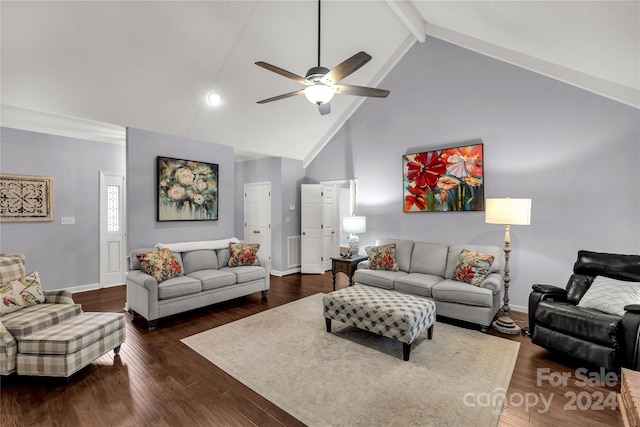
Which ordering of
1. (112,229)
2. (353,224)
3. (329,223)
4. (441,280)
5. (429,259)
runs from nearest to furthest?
(441,280), (429,259), (353,224), (112,229), (329,223)

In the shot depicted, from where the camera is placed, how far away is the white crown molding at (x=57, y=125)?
372 cm

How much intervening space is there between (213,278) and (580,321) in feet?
13.1

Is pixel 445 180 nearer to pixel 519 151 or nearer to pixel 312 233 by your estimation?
pixel 519 151

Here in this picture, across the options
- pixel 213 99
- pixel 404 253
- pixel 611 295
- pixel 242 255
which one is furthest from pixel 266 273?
pixel 611 295

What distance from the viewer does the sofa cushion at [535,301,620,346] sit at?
238 cm

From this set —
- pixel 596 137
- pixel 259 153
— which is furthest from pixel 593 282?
pixel 259 153

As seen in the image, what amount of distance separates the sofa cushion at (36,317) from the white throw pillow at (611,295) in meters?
4.79

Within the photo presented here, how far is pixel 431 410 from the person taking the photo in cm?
205

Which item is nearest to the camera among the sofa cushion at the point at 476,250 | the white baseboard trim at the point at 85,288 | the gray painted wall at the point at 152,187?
the sofa cushion at the point at 476,250

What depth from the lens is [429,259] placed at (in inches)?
168

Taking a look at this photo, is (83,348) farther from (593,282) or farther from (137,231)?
(593,282)

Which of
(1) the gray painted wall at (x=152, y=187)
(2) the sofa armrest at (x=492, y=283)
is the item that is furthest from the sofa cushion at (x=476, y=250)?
(1) the gray painted wall at (x=152, y=187)

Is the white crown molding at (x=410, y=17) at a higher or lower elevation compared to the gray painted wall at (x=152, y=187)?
higher

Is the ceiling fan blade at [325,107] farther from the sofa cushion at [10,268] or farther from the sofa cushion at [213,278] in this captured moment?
the sofa cushion at [10,268]
